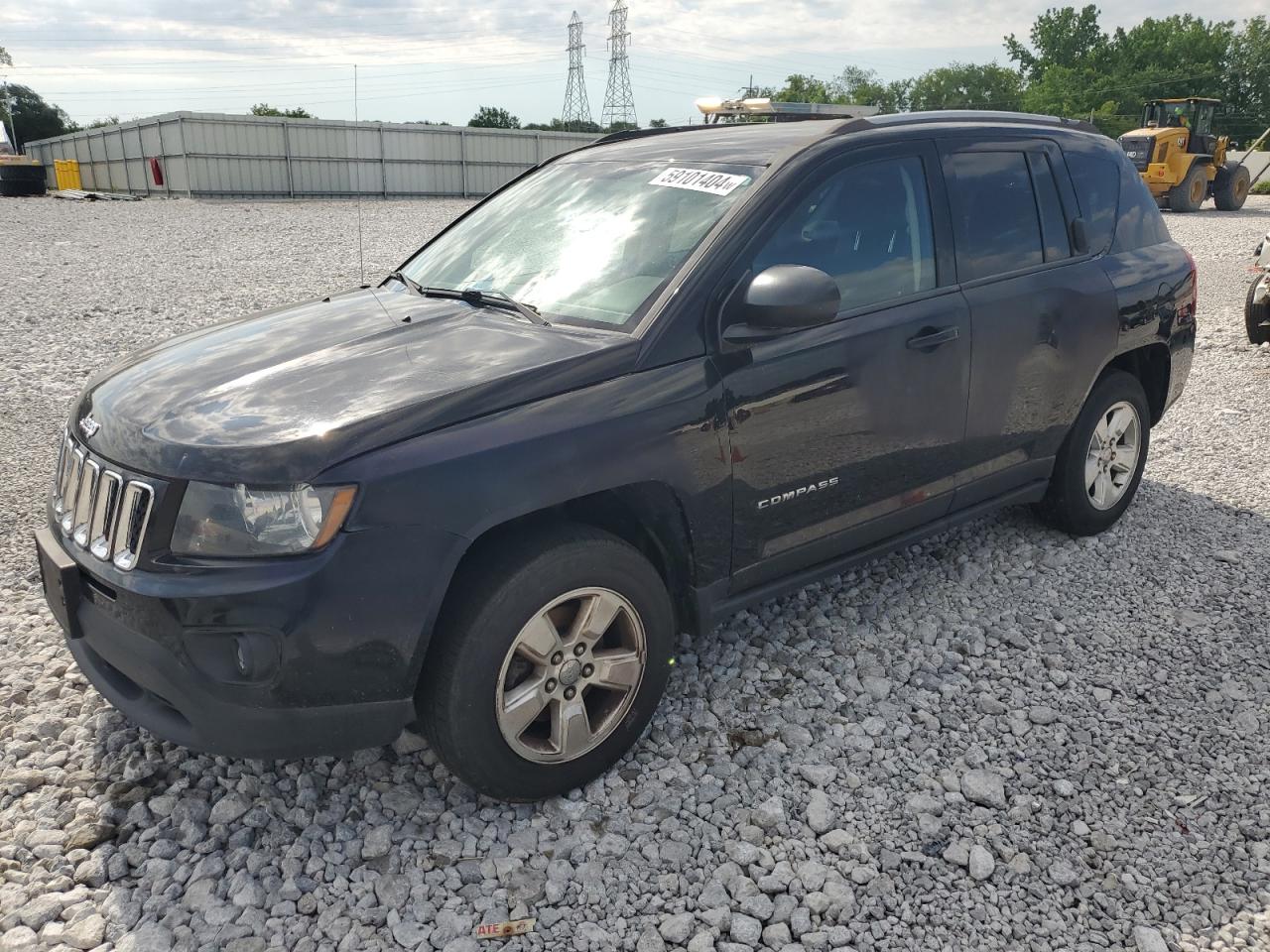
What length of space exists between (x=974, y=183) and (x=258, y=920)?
3566 mm

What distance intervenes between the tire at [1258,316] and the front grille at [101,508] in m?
9.43

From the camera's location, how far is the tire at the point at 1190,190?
24.9 m

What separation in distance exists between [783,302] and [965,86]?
382 ft

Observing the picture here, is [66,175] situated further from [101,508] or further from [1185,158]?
[101,508]

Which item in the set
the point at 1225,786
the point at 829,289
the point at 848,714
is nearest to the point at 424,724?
the point at 848,714

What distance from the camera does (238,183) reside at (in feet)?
109

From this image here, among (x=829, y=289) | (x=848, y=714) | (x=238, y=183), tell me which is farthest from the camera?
(x=238, y=183)

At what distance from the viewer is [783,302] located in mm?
2969

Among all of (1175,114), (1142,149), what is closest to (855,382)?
(1142,149)

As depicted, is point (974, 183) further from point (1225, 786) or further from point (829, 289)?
point (1225, 786)

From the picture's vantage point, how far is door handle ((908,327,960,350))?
358 centimetres

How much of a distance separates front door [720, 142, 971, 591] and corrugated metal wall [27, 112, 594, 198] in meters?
29.5

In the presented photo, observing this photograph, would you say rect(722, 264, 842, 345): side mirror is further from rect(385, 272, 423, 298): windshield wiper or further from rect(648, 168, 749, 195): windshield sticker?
rect(385, 272, 423, 298): windshield wiper

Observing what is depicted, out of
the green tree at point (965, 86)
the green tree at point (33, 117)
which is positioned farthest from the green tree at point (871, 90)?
the green tree at point (33, 117)
